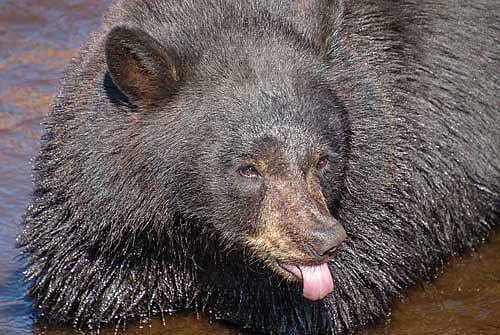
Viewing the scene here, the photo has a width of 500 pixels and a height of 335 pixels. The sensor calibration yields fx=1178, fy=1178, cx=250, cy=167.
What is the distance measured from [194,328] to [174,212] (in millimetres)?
1088

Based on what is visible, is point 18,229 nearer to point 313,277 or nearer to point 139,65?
point 139,65

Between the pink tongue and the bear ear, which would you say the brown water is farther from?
the bear ear

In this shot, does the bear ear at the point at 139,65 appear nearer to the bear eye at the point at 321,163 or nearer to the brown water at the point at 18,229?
the bear eye at the point at 321,163

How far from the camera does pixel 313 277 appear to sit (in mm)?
5625

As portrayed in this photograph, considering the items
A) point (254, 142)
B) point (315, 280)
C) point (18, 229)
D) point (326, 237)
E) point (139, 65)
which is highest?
point (139, 65)

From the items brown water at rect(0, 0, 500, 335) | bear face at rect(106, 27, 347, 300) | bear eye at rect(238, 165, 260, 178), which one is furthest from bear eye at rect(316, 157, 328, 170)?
brown water at rect(0, 0, 500, 335)

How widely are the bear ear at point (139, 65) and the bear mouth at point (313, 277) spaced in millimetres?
1024

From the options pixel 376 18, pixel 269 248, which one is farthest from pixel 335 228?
pixel 376 18

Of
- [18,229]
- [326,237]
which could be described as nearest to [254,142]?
[326,237]

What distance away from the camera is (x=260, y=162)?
5441 mm

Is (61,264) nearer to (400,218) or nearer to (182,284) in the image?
(182,284)

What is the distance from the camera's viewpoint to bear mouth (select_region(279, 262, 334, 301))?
5605mm

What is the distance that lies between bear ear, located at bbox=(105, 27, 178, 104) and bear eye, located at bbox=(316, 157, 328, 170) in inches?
30.5

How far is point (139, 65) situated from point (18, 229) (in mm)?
2274
